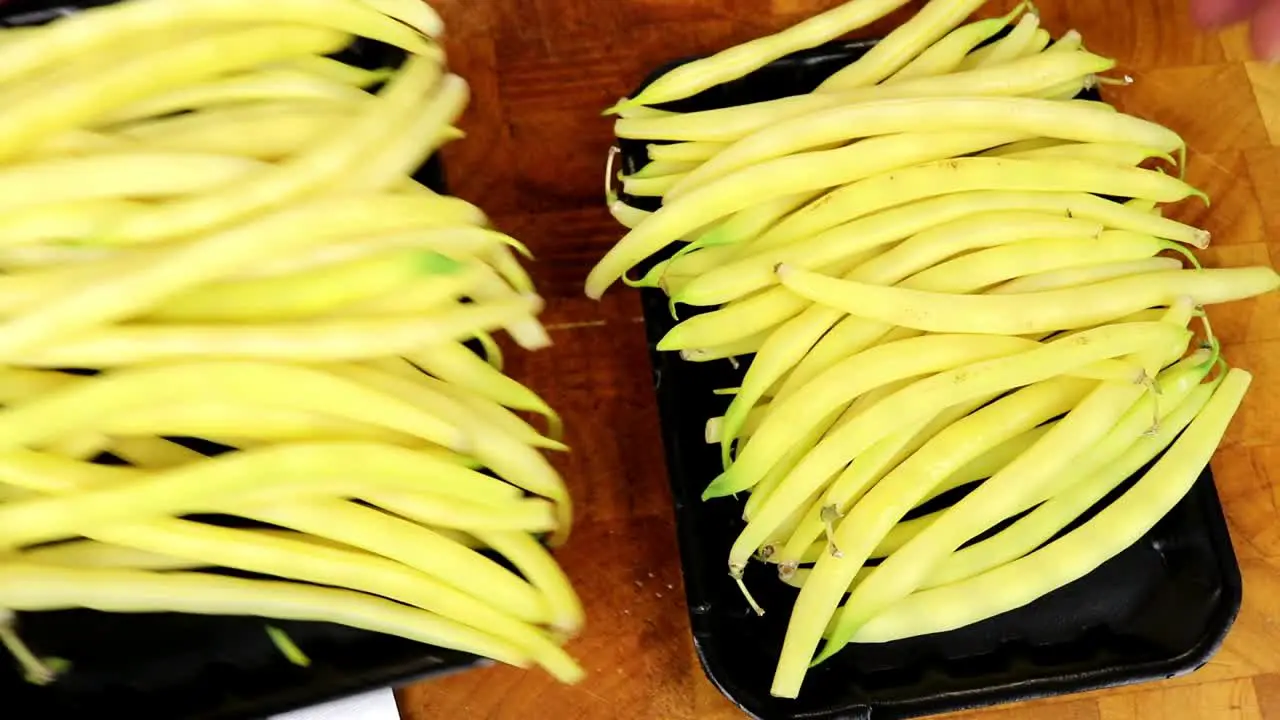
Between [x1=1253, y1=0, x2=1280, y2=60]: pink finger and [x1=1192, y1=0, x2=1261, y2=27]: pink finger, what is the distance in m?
0.07

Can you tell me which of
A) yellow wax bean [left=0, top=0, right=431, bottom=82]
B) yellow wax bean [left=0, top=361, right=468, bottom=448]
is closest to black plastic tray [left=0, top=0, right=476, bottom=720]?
yellow wax bean [left=0, top=361, right=468, bottom=448]

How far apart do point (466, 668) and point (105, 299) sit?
1.17 feet

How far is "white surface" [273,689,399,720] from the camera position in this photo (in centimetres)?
80

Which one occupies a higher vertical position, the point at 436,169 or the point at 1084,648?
the point at 436,169

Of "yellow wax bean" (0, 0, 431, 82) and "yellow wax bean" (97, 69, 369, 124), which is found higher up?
"yellow wax bean" (0, 0, 431, 82)

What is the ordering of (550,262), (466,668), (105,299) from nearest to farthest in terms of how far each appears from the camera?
(105,299) < (466,668) < (550,262)

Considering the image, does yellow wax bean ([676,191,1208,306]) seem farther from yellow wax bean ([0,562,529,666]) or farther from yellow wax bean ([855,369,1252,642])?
yellow wax bean ([0,562,529,666])

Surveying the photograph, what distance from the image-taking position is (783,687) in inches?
29.2

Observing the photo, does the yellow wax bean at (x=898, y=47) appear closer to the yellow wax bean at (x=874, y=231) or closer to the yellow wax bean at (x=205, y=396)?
the yellow wax bean at (x=874, y=231)

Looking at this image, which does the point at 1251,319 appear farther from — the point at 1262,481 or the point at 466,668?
the point at 466,668

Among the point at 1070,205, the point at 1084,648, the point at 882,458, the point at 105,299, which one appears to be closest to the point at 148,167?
the point at 105,299

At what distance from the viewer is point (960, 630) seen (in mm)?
816

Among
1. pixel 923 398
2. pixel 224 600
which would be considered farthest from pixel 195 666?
pixel 923 398

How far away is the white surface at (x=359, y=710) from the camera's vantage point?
796 mm
